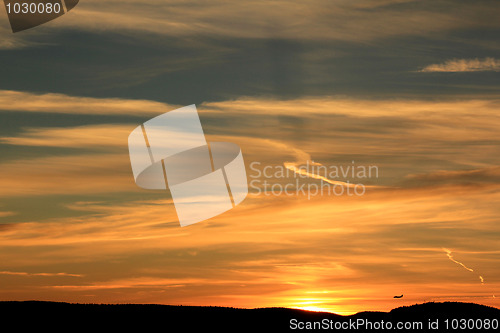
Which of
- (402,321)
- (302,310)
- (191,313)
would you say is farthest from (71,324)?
(402,321)

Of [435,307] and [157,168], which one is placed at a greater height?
[157,168]

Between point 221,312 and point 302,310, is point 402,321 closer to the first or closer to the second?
point 302,310

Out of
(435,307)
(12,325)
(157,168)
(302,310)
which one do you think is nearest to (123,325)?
(12,325)

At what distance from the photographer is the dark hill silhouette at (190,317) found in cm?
7805

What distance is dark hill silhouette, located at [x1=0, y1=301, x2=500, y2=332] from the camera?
78050 millimetres

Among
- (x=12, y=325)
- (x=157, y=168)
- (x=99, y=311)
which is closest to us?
(x=157, y=168)

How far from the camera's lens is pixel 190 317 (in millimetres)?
83875

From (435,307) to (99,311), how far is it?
4604 centimetres

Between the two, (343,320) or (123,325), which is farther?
(343,320)

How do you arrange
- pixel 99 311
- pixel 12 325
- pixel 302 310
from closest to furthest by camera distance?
pixel 12 325 < pixel 99 311 < pixel 302 310

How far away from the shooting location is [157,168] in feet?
162

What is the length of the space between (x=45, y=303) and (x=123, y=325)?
13.7 m

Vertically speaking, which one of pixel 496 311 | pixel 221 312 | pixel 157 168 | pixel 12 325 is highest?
pixel 157 168

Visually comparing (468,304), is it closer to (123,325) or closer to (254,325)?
(254,325)
